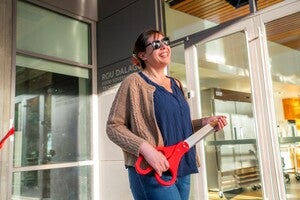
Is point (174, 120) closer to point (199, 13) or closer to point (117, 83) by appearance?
point (199, 13)

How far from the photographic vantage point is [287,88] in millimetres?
2717

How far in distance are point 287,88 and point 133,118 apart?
1.95 metres

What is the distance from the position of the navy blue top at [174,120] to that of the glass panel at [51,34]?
9.79ft

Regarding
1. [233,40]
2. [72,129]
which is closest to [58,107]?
[72,129]

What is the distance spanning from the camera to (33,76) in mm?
3850

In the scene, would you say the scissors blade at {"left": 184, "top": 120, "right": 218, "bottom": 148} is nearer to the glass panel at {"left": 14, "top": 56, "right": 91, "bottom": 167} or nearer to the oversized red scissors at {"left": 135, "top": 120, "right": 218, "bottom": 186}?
the oversized red scissors at {"left": 135, "top": 120, "right": 218, "bottom": 186}

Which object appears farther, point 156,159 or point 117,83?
point 117,83

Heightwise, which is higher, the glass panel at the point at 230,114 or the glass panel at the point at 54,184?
the glass panel at the point at 230,114

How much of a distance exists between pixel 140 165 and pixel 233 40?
2.28m

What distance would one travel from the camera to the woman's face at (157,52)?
4.73 feet

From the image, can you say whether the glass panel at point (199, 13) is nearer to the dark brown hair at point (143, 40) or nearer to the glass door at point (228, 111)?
the glass door at point (228, 111)

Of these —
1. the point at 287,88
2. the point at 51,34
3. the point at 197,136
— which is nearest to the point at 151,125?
the point at 197,136

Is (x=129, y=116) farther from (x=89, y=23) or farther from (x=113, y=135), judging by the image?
(x=89, y=23)

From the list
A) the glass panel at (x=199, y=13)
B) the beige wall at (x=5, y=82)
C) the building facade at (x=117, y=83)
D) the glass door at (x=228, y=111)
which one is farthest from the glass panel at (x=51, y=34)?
the glass door at (x=228, y=111)
